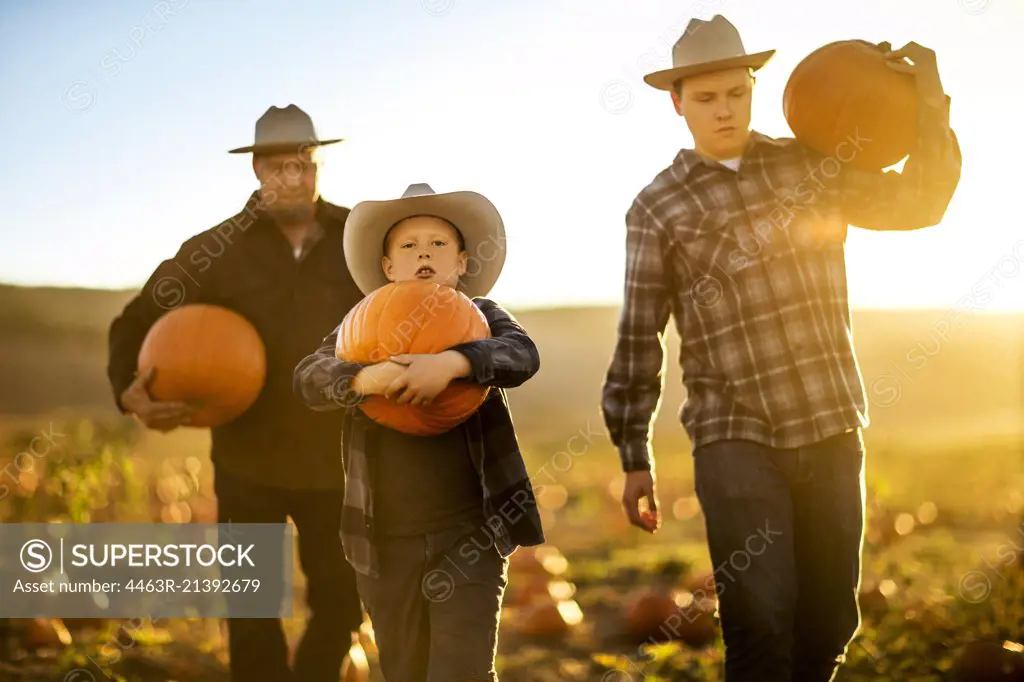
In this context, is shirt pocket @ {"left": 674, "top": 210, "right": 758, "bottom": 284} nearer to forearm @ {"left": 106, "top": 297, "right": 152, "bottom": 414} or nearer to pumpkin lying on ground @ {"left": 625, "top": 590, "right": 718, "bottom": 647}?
pumpkin lying on ground @ {"left": 625, "top": 590, "right": 718, "bottom": 647}

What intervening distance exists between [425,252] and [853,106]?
5.12 ft

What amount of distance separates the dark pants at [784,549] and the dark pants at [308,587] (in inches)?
63.2

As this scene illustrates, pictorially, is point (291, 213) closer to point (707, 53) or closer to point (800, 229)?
point (707, 53)

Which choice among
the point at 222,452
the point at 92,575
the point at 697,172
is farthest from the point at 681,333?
the point at 92,575

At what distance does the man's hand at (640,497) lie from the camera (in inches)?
146

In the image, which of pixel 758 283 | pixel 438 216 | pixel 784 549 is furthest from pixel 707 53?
pixel 784 549

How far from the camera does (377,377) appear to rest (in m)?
3.08

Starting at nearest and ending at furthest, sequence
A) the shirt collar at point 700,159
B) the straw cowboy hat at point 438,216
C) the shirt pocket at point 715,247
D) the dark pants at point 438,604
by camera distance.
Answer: the dark pants at point 438,604 → the straw cowboy hat at point 438,216 → the shirt pocket at point 715,247 → the shirt collar at point 700,159

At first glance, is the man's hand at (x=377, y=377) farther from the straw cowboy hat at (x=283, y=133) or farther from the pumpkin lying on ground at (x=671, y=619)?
the pumpkin lying on ground at (x=671, y=619)

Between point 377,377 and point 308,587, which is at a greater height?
point 377,377

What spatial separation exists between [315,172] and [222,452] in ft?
4.05

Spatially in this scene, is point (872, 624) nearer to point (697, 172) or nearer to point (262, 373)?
point (697, 172)

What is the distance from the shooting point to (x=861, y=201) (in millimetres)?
3691

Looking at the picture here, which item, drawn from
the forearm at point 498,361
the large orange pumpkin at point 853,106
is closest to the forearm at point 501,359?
the forearm at point 498,361
